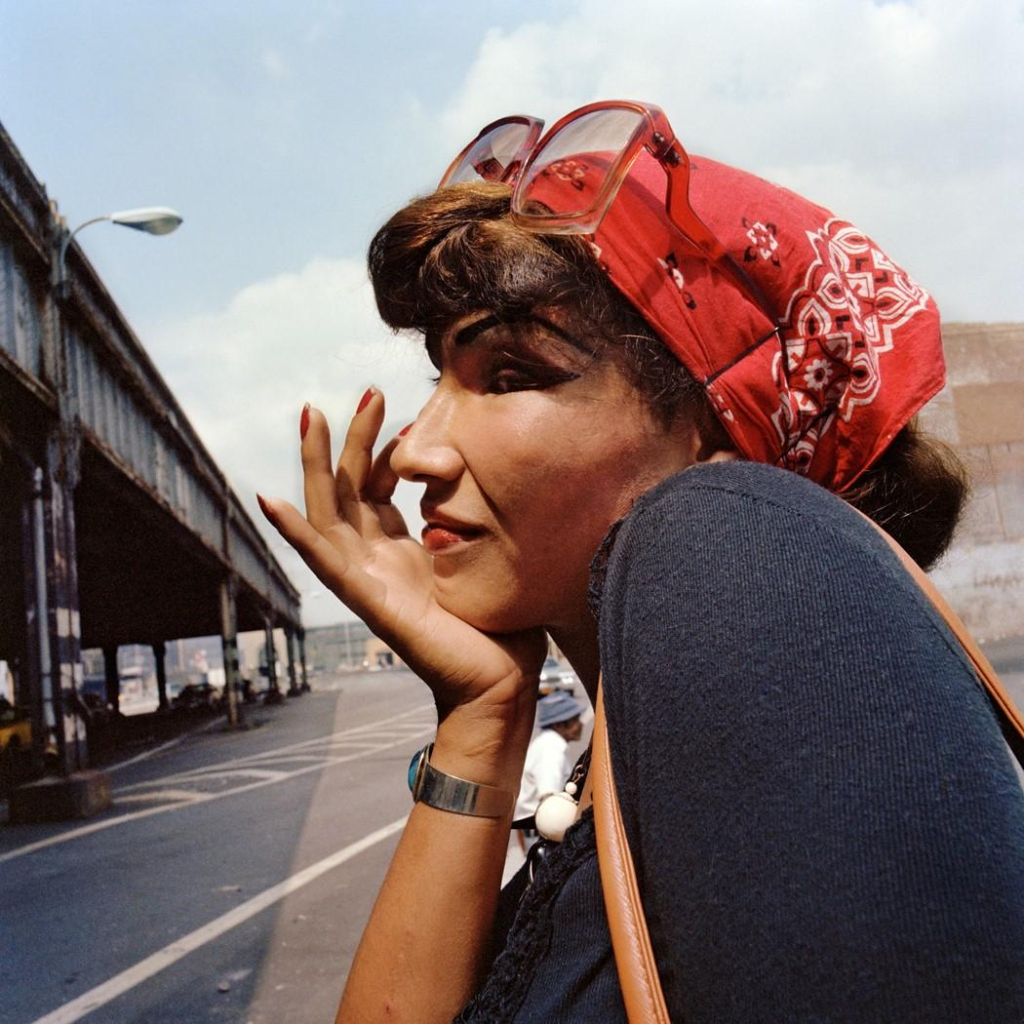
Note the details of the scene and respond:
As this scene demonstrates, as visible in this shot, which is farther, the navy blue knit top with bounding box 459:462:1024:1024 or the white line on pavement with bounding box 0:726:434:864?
the white line on pavement with bounding box 0:726:434:864

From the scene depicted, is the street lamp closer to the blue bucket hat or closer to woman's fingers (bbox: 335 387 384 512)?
the blue bucket hat

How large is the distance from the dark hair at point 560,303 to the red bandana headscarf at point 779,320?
0.04 m

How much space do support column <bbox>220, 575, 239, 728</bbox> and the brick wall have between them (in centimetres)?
2131

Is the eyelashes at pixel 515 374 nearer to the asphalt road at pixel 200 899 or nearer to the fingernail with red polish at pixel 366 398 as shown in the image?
the fingernail with red polish at pixel 366 398

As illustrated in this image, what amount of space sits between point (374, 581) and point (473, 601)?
0.27 metres

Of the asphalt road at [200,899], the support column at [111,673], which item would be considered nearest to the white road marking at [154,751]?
the asphalt road at [200,899]

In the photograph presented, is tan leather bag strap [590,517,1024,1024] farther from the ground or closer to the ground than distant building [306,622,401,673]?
farther from the ground

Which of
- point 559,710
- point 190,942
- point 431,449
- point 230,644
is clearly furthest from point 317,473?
point 230,644

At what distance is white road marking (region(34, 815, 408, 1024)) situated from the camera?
507 centimetres

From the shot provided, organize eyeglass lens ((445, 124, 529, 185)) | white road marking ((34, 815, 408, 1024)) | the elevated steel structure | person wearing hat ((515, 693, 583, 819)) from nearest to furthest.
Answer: eyeglass lens ((445, 124, 529, 185))
white road marking ((34, 815, 408, 1024))
person wearing hat ((515, 693, 583, 819))
the elevated steel structure

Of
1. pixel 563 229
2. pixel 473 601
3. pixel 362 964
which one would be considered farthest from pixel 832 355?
pixel 362 964

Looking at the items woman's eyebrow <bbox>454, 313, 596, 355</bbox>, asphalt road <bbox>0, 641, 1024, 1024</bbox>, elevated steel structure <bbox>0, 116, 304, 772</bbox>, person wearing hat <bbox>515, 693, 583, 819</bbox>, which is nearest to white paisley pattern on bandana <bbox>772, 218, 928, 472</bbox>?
woman's eyebrow <bbox>454, 313, 596, 355</bbox>

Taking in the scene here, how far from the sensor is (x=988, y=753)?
736 mm

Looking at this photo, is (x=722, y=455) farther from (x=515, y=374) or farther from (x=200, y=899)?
(x=200, y=899)
